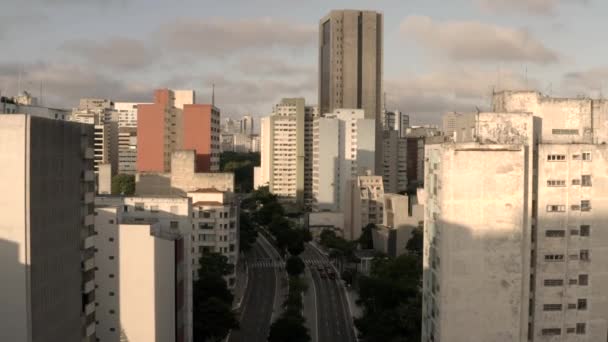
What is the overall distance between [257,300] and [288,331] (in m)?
20.1

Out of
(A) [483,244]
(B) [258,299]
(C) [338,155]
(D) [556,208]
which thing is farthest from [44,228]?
(C) [338,155]

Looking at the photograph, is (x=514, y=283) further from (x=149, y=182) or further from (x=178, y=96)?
(x=178, y=96)

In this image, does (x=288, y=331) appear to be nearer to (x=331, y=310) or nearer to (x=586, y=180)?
(x=331, y=310)

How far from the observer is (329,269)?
87.2 metres

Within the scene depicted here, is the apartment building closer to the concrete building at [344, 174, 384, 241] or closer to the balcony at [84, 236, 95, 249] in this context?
the balcony at [84, 236, 95, 249]

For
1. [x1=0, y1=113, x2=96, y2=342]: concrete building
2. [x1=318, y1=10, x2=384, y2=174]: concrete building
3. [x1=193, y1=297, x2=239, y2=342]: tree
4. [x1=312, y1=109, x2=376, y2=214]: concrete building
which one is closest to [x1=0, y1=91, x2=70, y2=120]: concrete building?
[x1=0, y1=113, x2=96, y2=342]: concrete building

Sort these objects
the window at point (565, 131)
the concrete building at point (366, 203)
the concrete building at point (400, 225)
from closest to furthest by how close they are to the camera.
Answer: the window at point (565, 131) → the concrete building at point (400, 225) → the concrete building at point (366, 203)

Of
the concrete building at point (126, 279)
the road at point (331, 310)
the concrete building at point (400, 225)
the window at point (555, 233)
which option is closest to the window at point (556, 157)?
the window at point (555, 233)

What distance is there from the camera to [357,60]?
557 ft

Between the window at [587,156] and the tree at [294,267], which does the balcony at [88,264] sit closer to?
the window at [587,156]

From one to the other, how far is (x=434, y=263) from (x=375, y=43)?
5468 inches

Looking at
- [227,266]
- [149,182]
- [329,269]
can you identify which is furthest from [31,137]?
[329,269]

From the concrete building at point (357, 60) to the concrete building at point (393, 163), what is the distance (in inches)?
458

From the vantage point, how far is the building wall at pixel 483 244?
1330 inches
